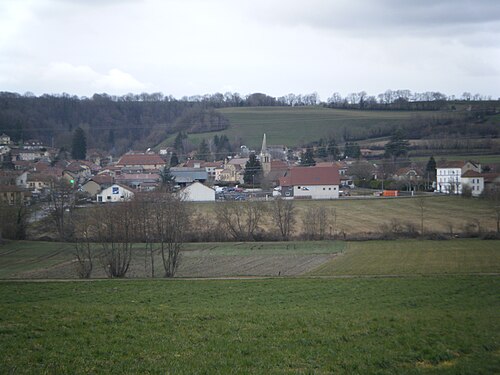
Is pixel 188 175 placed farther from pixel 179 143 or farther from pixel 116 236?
pixel 116 236

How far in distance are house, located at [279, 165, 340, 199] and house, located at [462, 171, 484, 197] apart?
564 inches

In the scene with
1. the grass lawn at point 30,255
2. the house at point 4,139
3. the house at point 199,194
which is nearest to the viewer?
the grass lawn at point 30,255

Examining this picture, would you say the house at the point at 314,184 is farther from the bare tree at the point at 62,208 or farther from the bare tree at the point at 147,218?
the bare tree at the point at 147,218

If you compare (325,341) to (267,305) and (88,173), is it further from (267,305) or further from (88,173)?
(88,173)

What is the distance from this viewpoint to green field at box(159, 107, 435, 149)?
12119 centimetres

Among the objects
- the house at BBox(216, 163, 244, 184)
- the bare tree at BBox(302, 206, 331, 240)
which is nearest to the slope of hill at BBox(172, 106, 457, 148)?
the house at BBox(216, 163, 244, 184)

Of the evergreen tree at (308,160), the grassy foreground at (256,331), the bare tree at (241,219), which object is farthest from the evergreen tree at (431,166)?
the grassy foreground at (256,331)

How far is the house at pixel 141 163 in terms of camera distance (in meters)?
103

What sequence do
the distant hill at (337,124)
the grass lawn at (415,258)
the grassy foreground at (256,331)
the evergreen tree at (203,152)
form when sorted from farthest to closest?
the evergreen tree at (203,152), the distant hill at (337,124), the grass lawn at (415,258), the grassy foreground at (256,331)

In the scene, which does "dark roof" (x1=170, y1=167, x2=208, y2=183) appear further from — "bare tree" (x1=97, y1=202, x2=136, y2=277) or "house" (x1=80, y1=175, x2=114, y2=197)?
"bare tree" (x1=97, y1=202, x2=136, y2=277)

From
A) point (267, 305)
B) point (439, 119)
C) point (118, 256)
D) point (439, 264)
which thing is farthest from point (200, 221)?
point (439, 119)

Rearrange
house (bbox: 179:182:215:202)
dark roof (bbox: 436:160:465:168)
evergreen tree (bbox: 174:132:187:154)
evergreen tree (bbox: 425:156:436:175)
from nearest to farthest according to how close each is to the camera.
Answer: house (bbox: 179:182:215:202) → dark roof (bbox: 436:160:465:168) → evergreen tree (bbox: 425:156:436:175) → evergreen tree (bbox: 174:132:187:154)

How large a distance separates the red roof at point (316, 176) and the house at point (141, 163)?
3522cm

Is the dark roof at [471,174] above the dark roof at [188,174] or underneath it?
above
